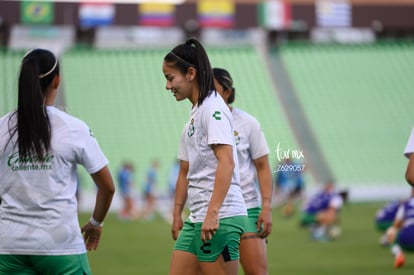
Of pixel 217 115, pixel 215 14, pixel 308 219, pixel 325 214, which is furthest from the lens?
pixel 215 14

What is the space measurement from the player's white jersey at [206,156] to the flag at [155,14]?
95.9 ft

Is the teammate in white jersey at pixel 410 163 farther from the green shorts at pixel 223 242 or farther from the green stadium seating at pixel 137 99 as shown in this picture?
the green stadium seating at pixel 137 99

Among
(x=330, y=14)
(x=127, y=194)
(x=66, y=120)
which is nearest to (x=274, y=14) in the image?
(x=330, y=14)

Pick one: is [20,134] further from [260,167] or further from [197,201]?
[260,167]

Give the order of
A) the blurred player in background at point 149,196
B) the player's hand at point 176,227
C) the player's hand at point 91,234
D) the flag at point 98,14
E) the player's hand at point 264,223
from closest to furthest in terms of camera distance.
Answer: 1. the player's hand at point 91,234
2. the player's hand at point 176,227
3. the player's hand at point 264,223
4. the blurred player in background at point 149,196
5. the flag at point 98,14

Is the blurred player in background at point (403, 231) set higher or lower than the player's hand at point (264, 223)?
lower

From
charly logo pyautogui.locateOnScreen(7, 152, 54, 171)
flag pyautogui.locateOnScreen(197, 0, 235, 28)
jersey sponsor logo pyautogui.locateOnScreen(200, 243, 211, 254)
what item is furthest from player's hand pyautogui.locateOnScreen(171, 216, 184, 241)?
flag pyautogui.locateOnScreen(197, 0, 235, 28)

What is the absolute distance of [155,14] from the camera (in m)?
34.8

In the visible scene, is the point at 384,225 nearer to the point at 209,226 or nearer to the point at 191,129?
the point at 191,129

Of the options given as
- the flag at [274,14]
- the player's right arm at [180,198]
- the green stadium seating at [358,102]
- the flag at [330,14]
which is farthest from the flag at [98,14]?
the player's right arm at [180,198]

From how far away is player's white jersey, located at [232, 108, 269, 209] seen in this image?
6949 millimetres

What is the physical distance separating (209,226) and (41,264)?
1051mm

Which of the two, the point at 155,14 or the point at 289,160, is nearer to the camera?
the point at 289,160

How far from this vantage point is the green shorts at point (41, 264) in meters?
4.71
